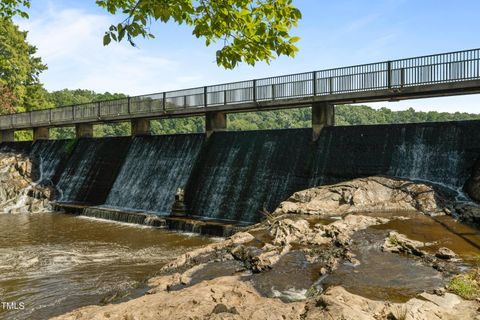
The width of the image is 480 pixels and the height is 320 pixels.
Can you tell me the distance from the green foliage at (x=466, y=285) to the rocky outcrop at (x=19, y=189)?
2658 cm

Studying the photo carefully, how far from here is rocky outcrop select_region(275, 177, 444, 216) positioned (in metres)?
14.6

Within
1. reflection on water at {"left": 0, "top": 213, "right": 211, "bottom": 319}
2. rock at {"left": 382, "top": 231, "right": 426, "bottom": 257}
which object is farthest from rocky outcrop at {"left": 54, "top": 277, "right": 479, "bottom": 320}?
rock at {"left": 382, "top": 231, "right": 426, "bottom": 257}

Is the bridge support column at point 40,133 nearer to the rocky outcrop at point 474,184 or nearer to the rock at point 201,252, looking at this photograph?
the rock at point 201,252

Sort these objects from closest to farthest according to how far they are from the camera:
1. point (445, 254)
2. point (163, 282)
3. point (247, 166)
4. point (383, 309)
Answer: point (383, 309) < point (163, 282) < point (445, 254) < point (247, 166)

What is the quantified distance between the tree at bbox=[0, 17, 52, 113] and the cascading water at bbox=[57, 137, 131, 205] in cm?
2192

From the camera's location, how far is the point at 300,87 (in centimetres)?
2108

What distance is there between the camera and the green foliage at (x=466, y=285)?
680 centimetres

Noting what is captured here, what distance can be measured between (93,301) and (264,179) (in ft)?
39.5

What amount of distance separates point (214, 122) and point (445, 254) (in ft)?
59.0

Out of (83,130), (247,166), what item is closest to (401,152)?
(247,166)

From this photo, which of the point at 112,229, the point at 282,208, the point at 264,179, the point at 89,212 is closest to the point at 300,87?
the point at 264,179

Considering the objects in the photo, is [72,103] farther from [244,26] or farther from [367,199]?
[244,26]

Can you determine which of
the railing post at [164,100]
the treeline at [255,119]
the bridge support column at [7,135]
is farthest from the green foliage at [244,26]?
the treeline at [255,119]

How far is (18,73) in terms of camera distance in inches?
2040
